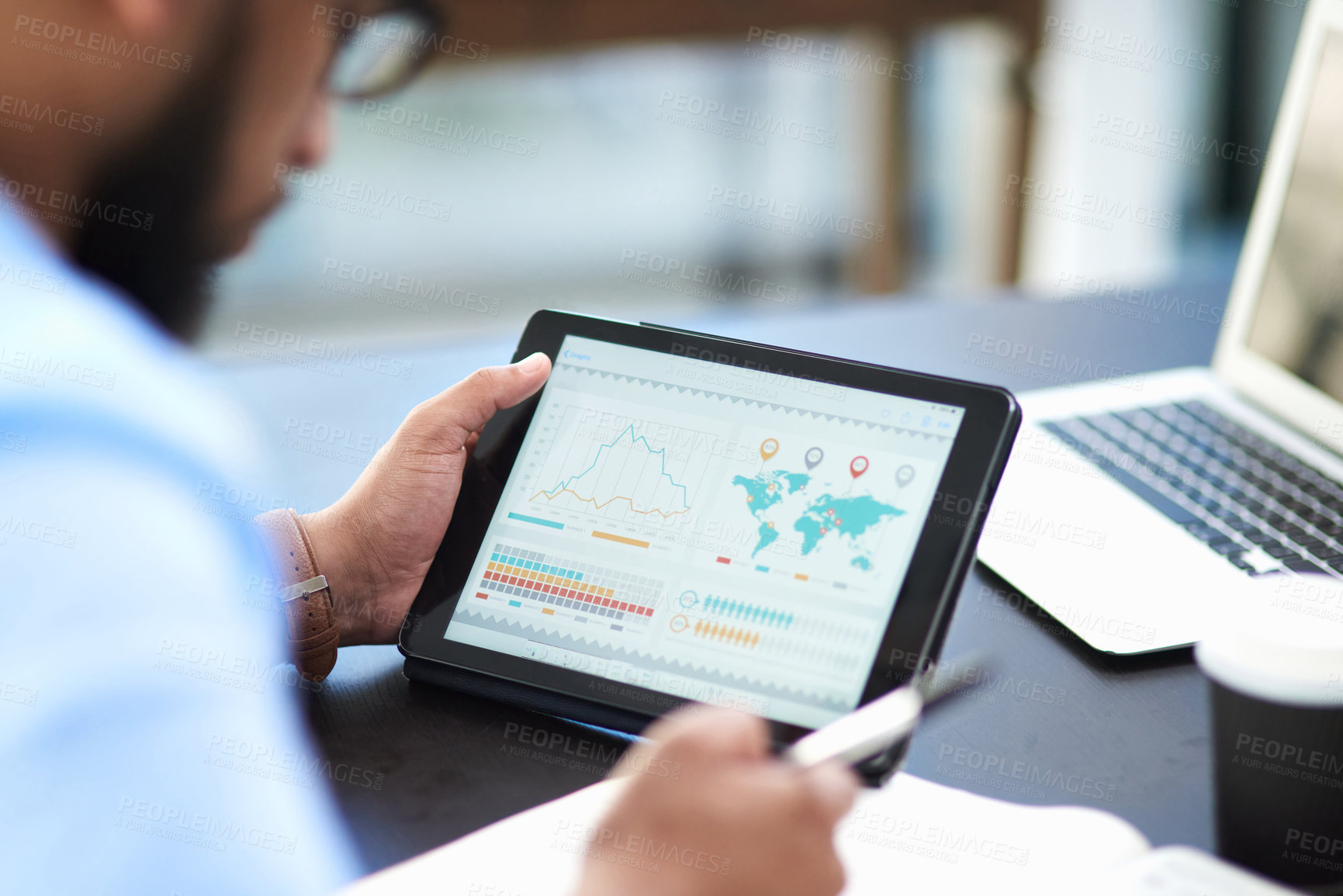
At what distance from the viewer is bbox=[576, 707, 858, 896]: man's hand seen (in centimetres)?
54

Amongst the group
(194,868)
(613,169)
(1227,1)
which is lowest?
(613,169)

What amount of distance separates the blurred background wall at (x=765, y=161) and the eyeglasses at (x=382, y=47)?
204 centimetres

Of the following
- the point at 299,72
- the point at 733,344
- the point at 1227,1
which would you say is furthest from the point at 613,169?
the point at 299,72

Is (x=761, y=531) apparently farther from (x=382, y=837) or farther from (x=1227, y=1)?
(x=1227, y=1)

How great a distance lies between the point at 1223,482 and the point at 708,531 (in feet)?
1.65

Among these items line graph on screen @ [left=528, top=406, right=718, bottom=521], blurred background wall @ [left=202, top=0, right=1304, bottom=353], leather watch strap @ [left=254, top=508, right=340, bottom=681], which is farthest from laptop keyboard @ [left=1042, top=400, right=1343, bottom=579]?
blurred background wall @ [left=202, top=0, right=1304, bottom=353]

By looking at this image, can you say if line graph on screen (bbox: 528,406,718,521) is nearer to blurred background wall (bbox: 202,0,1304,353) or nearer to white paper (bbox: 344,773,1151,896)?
white paper (bbox: 344,773,1151,896)

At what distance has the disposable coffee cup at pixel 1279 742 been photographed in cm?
55

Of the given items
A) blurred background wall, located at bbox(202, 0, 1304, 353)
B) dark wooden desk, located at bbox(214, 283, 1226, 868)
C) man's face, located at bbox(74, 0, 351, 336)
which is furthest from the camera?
blurred background wall, located at bbox(202, 0, 1304, 353)

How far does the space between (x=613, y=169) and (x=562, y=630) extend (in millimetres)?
2501

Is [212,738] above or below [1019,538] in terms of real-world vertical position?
above

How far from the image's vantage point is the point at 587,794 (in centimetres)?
68

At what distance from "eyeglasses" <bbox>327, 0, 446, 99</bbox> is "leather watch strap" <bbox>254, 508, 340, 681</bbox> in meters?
0.33

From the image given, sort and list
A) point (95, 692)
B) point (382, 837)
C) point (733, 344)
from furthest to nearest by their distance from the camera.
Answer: point (733, 344) → point (382, 837) → point (95, 692)
